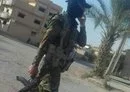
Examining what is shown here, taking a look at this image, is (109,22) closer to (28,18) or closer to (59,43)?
(59,43)

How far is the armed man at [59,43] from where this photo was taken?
4469 mm

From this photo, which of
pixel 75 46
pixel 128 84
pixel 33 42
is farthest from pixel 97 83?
pixel 33 42

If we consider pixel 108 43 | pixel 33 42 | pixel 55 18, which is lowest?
pixel 33 42

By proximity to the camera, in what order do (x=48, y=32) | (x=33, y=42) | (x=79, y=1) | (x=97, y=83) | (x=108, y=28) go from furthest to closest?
(x=33, y=42) < (x=108, y=28) < (x=97, y=83) < (x=79, y=1) < (x=48, y=32)

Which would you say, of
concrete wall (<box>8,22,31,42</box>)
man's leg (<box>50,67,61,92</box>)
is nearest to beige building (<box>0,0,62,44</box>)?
concrete wall (<box>8,22,31,42</box>)

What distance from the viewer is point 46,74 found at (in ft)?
15.2

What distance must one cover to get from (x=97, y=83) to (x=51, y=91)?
42.4 feet

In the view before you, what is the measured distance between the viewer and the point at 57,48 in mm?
4605

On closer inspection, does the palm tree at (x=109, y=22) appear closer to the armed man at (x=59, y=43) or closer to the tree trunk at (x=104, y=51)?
the tree trunk at (x=104, y=51)

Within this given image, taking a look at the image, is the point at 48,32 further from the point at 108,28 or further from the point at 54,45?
the point at 108,28

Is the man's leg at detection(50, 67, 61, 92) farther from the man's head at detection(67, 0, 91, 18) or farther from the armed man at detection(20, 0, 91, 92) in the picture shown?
the man's head at detection(67, 0, 91, 18)

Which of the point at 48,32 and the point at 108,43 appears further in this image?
the point at 108,43

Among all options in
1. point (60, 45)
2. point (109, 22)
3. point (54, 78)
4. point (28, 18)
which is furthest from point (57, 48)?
point (28, 18)

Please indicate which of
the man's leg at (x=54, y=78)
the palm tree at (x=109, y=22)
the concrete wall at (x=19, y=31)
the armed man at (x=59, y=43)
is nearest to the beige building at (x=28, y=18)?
the concrete wall at (x=19, y=31)
